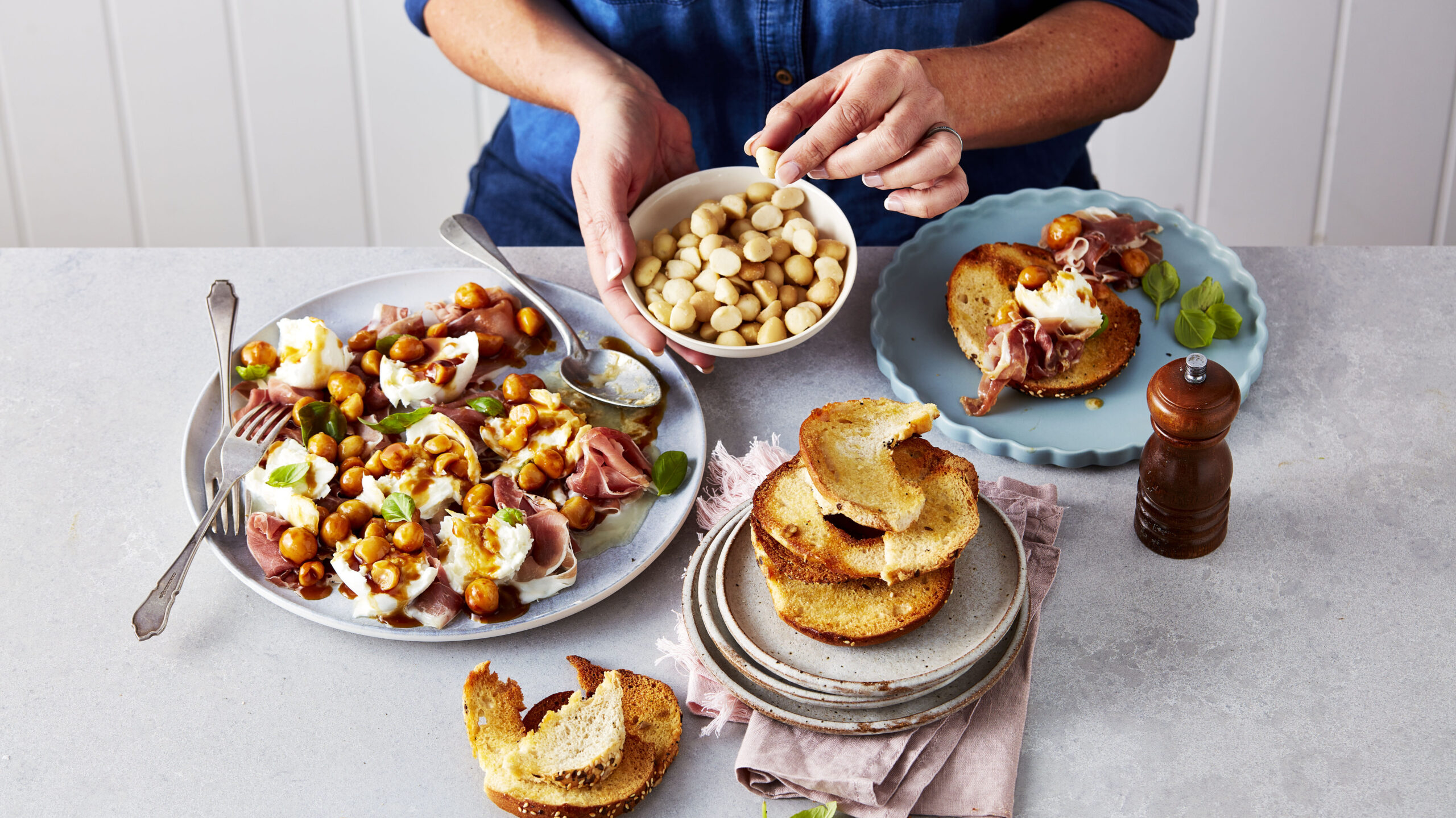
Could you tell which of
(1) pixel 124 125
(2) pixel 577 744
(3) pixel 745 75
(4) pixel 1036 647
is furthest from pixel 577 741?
(1) pixel 124 125

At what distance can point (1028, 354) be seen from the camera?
1411 millimetres

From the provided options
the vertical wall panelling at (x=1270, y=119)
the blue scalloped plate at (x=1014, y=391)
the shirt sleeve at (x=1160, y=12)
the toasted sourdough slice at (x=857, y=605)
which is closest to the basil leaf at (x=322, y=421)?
the toasted sourdough slice at (x=857, y=605)

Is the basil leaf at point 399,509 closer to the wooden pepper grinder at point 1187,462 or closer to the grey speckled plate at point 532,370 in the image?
the grey speckled plate at point 532,370

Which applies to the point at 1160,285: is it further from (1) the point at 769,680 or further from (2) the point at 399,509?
(2) the point at 399,509

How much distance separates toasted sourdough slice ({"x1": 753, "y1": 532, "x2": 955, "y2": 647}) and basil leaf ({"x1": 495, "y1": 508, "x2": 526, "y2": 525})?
30 centimetres

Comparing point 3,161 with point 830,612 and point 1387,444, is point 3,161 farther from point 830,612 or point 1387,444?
point 1387,444

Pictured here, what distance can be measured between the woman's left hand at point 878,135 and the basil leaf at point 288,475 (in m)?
0.68

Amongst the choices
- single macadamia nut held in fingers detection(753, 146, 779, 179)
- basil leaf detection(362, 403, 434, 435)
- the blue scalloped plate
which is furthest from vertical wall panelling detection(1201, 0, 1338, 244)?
basil leaf detection(362, 403, 434, 435)

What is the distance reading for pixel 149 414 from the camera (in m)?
1.53

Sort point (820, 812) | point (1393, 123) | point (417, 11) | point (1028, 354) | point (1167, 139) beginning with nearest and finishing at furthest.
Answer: point (820, 812) → point (1028, 354) → point (417, 11) → point (1393, 123) → point (1167, 139)

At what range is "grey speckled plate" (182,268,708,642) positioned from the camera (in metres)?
1.19

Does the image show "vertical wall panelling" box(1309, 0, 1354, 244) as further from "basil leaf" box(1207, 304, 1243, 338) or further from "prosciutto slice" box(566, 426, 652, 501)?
"prosciutto slice" box(566, 426, 652, 501)

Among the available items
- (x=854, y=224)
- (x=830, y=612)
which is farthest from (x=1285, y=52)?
(x=830, y=612)

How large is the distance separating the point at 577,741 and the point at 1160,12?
1.52m
